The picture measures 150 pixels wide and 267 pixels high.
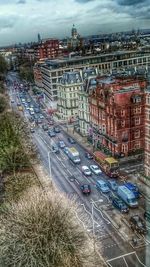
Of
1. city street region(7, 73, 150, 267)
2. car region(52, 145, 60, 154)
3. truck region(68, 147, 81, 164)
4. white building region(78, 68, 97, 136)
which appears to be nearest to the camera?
city street region(7, 73, 150, 267)

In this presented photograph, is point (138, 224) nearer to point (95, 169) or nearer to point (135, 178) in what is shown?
point (135, 178)

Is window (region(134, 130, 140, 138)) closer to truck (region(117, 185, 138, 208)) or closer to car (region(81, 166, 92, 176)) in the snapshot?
car (region(81, 166, 92, 176))

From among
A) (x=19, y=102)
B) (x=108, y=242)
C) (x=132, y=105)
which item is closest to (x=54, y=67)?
(x=19, y=102)

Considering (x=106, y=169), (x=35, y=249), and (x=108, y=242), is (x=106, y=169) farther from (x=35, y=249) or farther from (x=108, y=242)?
(x=35, y=249)

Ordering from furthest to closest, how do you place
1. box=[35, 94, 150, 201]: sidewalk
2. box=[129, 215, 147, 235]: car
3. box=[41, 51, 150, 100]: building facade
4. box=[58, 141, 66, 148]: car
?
box=[41, 51, 150, 100]: building facade < box=[58, 141, 66, 148]: car < box=[35, 94, 150, 201]: sidewalk < box=[129, 215, 147, 235]: car

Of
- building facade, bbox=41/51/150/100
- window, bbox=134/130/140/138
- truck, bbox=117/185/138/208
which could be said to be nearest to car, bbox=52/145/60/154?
window, bbox=134/130/140/138

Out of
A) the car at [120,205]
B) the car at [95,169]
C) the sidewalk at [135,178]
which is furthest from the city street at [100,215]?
the sidewalk at [135,178]

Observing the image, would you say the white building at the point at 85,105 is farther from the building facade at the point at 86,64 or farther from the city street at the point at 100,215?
the building facade at the point at 86,64
